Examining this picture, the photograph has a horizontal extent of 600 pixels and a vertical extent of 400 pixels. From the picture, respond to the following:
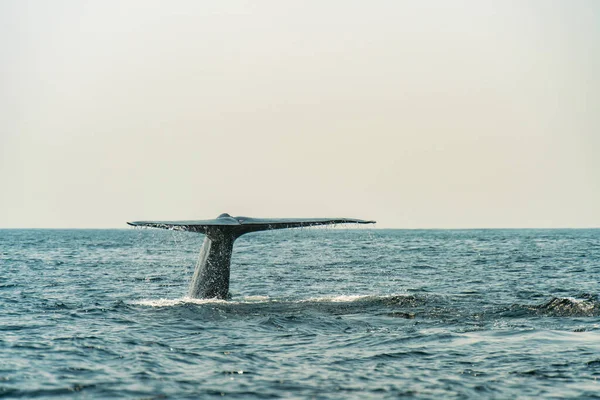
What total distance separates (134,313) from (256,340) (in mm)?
4765

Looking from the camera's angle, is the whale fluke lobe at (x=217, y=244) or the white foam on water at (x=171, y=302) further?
the white foam on water at (x=171, y=302)

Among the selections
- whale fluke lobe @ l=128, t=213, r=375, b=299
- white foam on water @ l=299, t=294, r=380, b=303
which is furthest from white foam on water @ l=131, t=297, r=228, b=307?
white foam on water @ l=299, t=294, r=380, b=303

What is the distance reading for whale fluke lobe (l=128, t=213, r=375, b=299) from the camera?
16.9 m

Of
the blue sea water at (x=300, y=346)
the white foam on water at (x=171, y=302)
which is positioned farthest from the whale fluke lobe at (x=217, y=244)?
the blue sea water at (x=300, y=346)

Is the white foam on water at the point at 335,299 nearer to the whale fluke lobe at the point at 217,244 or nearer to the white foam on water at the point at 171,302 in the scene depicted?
the whale fluke lobe at the point at 217,244

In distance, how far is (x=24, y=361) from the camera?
36.2 ft

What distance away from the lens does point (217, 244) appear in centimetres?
1797

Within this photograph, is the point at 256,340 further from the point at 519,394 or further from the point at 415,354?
the point at 519,394

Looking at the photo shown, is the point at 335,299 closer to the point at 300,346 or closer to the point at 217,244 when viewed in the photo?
the point at 217,244

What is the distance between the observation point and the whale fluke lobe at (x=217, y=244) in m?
16.9

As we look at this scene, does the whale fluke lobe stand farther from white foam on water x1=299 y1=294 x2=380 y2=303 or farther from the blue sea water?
white foam on water x1=299 y1=294 x2=380 y2=303

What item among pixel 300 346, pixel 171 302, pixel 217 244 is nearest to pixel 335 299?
pixel 217 244

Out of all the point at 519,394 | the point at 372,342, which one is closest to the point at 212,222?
the point at 372,342

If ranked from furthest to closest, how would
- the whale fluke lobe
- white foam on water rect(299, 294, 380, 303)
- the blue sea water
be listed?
1. white foam on water rect(299, 294, 380, 303)
2. the whale fluke lobe
3. the blue sea water
